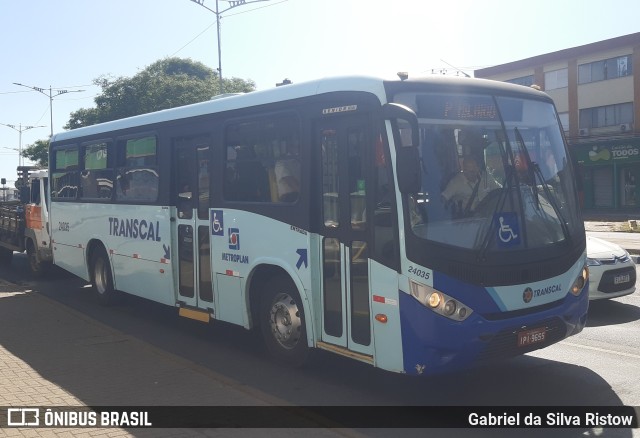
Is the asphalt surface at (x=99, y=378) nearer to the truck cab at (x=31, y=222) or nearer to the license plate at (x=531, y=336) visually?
the license plate at (x=531, y=336)

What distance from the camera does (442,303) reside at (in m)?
5.85

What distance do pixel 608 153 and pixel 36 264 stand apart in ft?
114

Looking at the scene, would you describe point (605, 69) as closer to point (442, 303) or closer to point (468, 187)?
point (468, 187)

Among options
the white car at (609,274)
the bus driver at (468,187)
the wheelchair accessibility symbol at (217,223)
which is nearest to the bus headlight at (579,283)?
the bus driver at (468,187)

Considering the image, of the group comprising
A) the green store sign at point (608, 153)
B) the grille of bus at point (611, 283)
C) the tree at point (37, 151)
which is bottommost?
the grille of bus at point (611, 283)

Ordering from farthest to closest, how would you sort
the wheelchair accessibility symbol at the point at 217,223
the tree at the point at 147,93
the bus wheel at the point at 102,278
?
the tree at the point at 147,93, the bus wheel at the point at 102,278, the wheelchair accessibility symbol at the point at 217,223

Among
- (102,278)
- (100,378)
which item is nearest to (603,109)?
(102,278)

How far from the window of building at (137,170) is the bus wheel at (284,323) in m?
3.11

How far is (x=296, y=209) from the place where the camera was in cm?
730

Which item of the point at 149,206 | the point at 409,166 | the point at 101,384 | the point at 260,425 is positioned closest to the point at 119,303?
the point at 149,206

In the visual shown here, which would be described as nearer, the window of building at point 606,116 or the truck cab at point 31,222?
the truck cab at point 31,222

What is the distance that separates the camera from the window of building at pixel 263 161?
294 inches

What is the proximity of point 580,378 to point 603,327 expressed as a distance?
272cm

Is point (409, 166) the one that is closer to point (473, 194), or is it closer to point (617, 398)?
point (473, 194)
